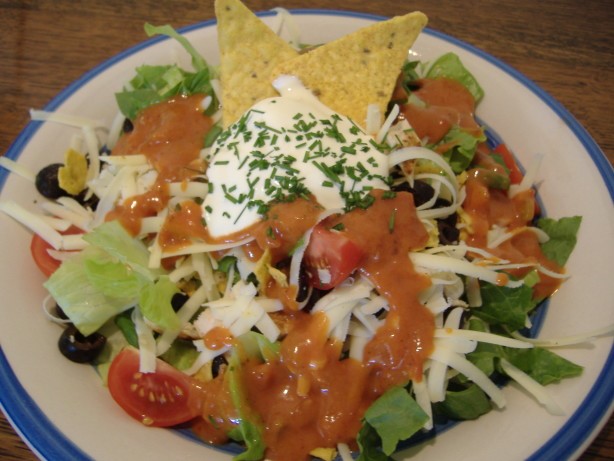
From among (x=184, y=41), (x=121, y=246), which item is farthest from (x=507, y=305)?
(x=184, y=41)

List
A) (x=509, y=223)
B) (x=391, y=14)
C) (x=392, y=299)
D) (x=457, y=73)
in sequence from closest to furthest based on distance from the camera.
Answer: (x=392, y=299) < (x=509, y=223) < (x=457, y=73) < (x=391, y=14)

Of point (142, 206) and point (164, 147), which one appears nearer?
point (142, 206)

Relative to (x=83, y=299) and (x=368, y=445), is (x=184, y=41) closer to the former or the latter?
(x=83, y=299)

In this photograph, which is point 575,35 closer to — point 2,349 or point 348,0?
point 348,0

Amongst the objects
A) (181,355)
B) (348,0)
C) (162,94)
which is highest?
(348,0)

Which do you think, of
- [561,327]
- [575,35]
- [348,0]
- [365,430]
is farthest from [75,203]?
[575,35]

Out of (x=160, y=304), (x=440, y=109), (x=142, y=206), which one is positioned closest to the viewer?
(x=160, y=304)

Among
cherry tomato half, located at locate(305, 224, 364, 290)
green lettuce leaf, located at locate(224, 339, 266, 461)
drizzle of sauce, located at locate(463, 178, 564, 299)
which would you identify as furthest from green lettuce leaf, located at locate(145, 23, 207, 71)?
green lettuce leaf, located at locate(224, 339, 266, 461)
